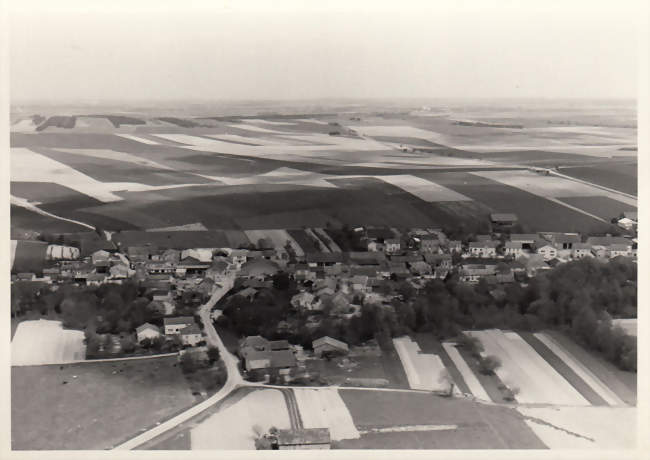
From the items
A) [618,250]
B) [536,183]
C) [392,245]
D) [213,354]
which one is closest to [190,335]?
[213,354]

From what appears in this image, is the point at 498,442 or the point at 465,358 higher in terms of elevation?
the point at 465,358

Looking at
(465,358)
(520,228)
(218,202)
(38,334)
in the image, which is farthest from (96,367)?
(520,228)

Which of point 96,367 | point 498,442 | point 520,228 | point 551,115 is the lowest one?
point 498,442

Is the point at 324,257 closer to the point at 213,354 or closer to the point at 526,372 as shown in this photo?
the point at 213,354

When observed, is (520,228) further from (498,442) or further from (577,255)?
(498,442)

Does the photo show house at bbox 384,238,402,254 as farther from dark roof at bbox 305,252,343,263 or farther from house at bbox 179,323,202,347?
house at bbox 179,323,202,347

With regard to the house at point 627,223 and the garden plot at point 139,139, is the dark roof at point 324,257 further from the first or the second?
the house at point 627,223
